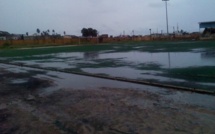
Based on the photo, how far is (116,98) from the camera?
8.29 m

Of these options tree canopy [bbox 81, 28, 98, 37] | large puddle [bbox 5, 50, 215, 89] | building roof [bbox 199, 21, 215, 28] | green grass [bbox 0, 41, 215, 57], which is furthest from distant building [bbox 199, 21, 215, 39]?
tree canopy [bbox 81, 28, 98, 37]

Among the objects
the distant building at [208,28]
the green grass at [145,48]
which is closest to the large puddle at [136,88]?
the green grass at [145,48]

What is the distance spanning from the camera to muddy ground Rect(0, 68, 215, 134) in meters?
5.56

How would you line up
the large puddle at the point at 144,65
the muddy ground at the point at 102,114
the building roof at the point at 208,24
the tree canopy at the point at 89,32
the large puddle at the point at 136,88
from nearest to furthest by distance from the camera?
the muddy ground at the point at 102,114 → the large puddle at the point at 136,88 → the large puddle at the point at 144,65 → the building roof at the point at 208,24 → the tree canopy at the point at 89,32

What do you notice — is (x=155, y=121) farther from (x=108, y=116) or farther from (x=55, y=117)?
(x=55, y=117)

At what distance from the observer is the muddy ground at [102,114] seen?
5.56 m

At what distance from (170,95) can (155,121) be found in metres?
2.60

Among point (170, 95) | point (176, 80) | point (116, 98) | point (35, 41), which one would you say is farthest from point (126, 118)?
point (35, 41)

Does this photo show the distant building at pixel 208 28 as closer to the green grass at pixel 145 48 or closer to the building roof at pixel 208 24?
the building roof at pixel 208 24

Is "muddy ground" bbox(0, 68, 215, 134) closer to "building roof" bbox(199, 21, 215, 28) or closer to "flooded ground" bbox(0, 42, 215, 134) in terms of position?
"flooded ground" bbox(0, 42, 215, 134)

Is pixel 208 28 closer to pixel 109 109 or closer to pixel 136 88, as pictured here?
pixel 136 88

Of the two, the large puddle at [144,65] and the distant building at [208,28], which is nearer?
the large puddle at [144,65]

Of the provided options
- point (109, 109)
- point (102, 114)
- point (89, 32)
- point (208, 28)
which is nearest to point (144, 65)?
point (109, 109)

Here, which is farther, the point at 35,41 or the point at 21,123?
the point at 35,41
